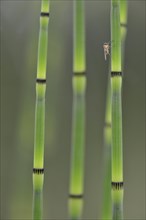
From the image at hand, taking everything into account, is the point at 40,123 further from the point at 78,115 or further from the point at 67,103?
the point at 67,103

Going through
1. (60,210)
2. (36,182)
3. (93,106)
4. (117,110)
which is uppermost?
(93,106)

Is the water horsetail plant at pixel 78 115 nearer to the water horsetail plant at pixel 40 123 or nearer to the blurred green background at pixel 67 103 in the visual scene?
the water horsetail plant at pixel 40 123

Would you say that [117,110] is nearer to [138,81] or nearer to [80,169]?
[80,169]

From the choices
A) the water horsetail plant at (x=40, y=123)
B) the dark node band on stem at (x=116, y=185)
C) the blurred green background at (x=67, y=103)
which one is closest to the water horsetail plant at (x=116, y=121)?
the dark node band on stem at (x=116, y=185)

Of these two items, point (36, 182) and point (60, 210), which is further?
point (60, 210)

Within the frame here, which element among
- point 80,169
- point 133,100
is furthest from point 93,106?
point 80,169

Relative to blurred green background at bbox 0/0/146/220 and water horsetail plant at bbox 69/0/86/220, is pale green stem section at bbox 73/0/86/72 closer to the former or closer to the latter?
water horsetail plant at bbox 69/0/86/220
